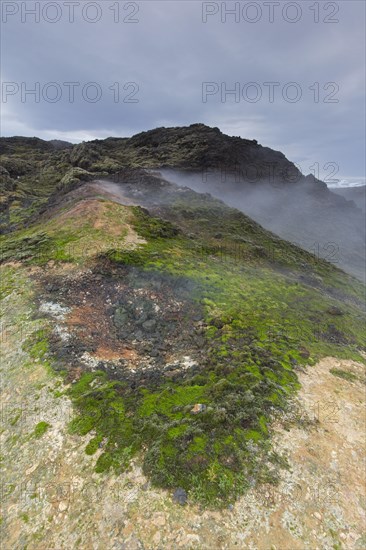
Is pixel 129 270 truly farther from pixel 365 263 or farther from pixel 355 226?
pixel 355 226

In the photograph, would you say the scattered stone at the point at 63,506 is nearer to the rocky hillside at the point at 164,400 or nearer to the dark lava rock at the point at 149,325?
the rocky hillside at the point at 164,400

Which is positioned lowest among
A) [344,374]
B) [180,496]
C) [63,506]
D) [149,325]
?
[63,506]

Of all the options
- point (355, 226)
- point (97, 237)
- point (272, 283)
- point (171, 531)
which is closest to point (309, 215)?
point (355, 226)

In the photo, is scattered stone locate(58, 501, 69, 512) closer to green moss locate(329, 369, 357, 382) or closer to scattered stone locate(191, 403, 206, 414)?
scattered stone locate(191, 403, 206, 414)

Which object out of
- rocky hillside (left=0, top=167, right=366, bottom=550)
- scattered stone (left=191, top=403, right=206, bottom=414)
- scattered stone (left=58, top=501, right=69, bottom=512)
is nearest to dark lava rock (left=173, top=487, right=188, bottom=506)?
rocky hillside (left=0, top=167, right=366, bottom=550)

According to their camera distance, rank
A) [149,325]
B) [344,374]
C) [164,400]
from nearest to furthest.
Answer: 1. [164,400]
2. [344,374]
3. [149,325]

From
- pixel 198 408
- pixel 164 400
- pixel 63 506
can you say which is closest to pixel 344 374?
pixel 198 408

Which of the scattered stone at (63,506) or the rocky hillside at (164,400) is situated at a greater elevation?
the rocky hillside at (164,400)

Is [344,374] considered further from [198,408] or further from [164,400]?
[164,400]

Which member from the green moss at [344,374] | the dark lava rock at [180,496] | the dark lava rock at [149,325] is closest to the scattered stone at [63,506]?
the dark lava rock at [180,496]
